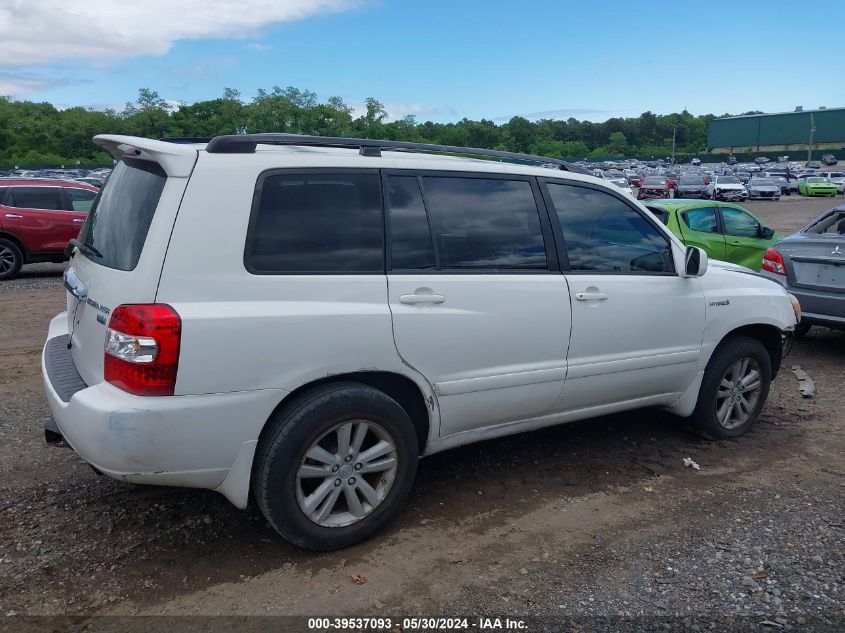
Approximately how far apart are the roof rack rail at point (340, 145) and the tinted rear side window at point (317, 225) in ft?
0.56

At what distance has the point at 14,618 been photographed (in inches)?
115

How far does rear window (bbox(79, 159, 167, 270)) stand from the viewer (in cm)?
313

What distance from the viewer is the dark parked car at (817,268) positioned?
6977 mm

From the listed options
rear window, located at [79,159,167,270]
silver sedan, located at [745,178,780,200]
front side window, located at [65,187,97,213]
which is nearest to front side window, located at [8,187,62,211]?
front side window, located at [65,187,97,213]

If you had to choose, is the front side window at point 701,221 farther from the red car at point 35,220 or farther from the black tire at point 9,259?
the black tire at point 9,259

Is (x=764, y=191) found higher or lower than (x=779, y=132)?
lower

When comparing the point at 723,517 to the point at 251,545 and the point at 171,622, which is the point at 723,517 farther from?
the point at 171,622

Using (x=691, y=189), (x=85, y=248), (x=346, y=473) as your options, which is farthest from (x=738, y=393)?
(x=691, y=189)

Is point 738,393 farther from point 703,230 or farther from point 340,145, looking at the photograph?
point 703,230

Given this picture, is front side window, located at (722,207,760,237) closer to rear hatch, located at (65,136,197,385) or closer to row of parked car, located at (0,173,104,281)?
rear hatch, located at (65,136,197,385)

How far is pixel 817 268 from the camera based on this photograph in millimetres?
7184

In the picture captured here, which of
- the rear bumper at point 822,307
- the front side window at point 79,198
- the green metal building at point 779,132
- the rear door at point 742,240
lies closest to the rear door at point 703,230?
the rear door at point 742,240

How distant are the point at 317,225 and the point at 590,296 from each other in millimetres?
Result: 1642

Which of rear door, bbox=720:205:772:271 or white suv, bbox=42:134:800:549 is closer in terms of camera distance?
white suv, bbox=42:134:800:549
